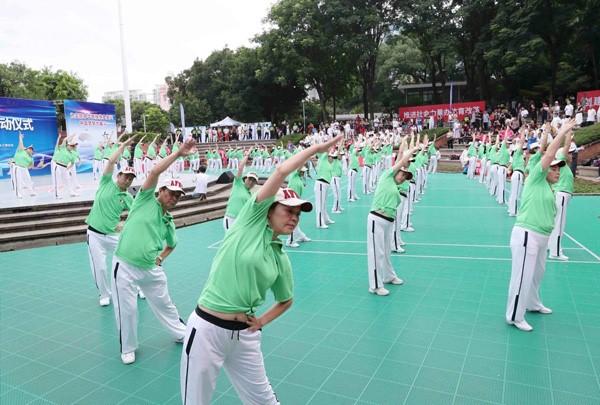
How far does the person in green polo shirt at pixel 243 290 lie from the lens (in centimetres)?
283

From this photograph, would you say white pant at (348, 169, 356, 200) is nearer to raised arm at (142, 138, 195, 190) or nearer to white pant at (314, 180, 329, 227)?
white pant at (314, 180, 329, 227)

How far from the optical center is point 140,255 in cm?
479

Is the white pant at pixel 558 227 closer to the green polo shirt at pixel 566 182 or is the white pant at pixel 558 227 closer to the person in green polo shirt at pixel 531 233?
the green polo shirt at pixel 566 182

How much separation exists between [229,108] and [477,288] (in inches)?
1598

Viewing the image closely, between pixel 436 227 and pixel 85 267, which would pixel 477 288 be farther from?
pixel 85 267

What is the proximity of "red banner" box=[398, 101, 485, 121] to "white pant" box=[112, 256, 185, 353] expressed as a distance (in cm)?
3169

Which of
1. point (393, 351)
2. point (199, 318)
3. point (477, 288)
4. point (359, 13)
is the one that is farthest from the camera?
point (359, 13)

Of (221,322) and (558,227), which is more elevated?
(221,322)


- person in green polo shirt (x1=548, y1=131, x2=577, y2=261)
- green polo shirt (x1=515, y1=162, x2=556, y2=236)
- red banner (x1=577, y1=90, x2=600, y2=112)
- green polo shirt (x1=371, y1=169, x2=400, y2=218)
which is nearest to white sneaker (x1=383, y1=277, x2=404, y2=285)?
green polo shirt (x1=371, y1=169, x2=400, y2=218)

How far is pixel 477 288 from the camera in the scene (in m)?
7.11

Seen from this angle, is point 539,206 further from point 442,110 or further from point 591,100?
point 442,110

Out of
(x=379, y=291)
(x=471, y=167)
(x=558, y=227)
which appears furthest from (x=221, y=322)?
(x=471, y=167)

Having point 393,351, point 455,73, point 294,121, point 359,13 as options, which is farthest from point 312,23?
point 393,351

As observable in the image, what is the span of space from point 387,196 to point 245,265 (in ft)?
14.1
